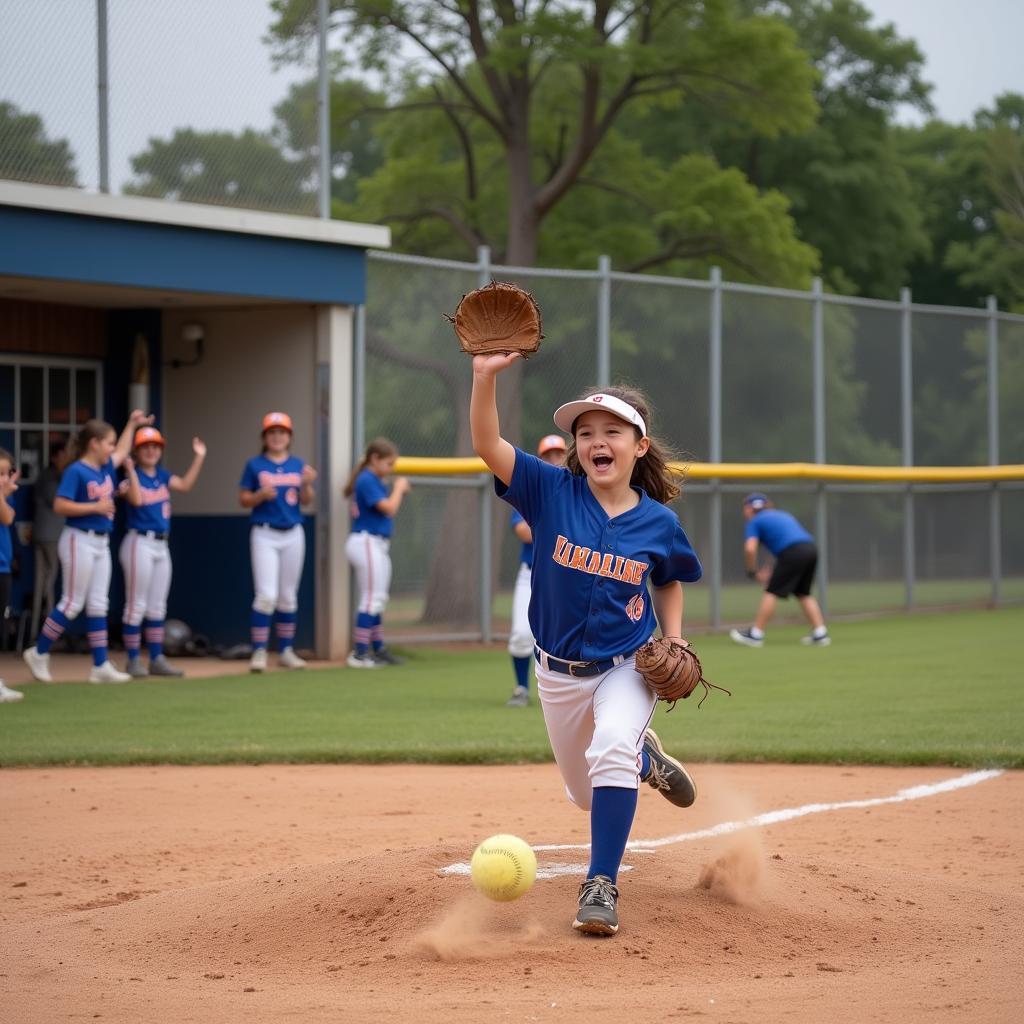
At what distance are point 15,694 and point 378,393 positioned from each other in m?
5.12

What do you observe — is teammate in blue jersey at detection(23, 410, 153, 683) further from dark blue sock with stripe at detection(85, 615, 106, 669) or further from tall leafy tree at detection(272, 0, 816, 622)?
tall leafy tree at detection(272, 0, 816, 622)

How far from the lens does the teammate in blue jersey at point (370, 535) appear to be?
496 inches

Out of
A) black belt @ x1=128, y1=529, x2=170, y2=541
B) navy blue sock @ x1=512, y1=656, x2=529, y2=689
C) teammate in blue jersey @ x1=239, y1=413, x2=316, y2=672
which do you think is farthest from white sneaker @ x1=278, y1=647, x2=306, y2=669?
navy blue sock @ x1=512, y1=656, x2=529, y2=689

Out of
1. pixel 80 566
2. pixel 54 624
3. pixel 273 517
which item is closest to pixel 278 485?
pixel 273 517

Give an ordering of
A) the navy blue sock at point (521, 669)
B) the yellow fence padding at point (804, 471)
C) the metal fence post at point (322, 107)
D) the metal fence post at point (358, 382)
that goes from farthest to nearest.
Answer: the yellow fence padding at point (804, 471) → the metal fence post at point (358, 382) → the metal fence post at point (322, 107) → the navy blue sock at point (521, 669)

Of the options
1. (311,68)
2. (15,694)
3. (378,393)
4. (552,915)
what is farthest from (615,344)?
(552,915)

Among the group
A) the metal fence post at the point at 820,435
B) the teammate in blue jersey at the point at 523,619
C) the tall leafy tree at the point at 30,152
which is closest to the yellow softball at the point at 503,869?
the teammate in blue jersey at the point at 523,619

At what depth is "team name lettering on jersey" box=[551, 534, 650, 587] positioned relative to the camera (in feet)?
14.7

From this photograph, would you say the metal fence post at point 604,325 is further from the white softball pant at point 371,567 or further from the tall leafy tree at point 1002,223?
the tall leafy tree at point 1002,223

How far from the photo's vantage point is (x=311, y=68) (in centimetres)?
1360

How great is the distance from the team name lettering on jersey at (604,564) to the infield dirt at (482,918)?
0.97 meters

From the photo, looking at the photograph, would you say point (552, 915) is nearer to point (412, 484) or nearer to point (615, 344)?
point (412, 484)

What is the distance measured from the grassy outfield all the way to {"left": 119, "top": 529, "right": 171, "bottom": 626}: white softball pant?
0.72m

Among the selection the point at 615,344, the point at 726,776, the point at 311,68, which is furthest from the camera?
the point at 615,344
